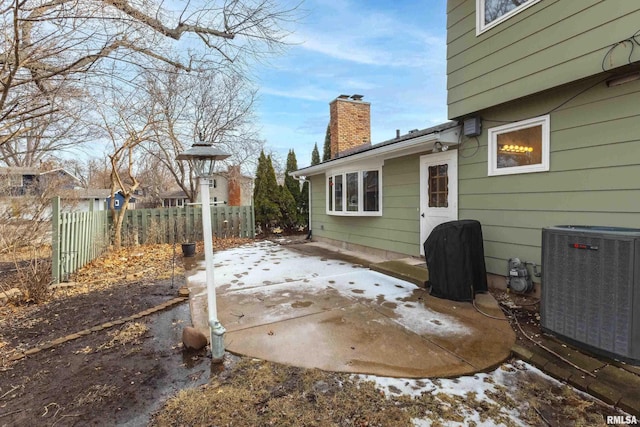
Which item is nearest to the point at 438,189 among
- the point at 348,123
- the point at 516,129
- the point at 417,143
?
the point at 417,143

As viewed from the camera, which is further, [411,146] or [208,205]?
[411,146]

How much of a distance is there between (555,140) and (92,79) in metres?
5.90

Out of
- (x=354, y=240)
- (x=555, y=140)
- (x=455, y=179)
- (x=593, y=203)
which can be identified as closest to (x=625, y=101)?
(x=555, y=140)

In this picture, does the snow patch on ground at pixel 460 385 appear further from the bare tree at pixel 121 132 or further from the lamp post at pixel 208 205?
the bare tree at pixel 121 132

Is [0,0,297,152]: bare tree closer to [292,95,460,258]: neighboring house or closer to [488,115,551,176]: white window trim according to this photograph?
[292,95,460,258]: neighboring house

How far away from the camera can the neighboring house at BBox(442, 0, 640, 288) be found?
10.1 feet

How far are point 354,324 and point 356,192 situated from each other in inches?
188

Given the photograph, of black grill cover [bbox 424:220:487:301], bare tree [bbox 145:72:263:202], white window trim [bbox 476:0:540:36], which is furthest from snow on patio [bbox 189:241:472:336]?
bare tree [bbox 145:72:263:202]

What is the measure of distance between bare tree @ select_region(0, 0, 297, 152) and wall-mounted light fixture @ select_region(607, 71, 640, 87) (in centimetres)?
397

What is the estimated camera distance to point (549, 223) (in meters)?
3.75

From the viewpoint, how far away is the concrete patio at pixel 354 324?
2.59m

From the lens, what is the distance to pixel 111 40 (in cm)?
371

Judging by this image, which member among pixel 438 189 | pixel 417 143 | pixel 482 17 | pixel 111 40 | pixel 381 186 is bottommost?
pixel 438 189

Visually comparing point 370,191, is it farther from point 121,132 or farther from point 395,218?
point 121,132
